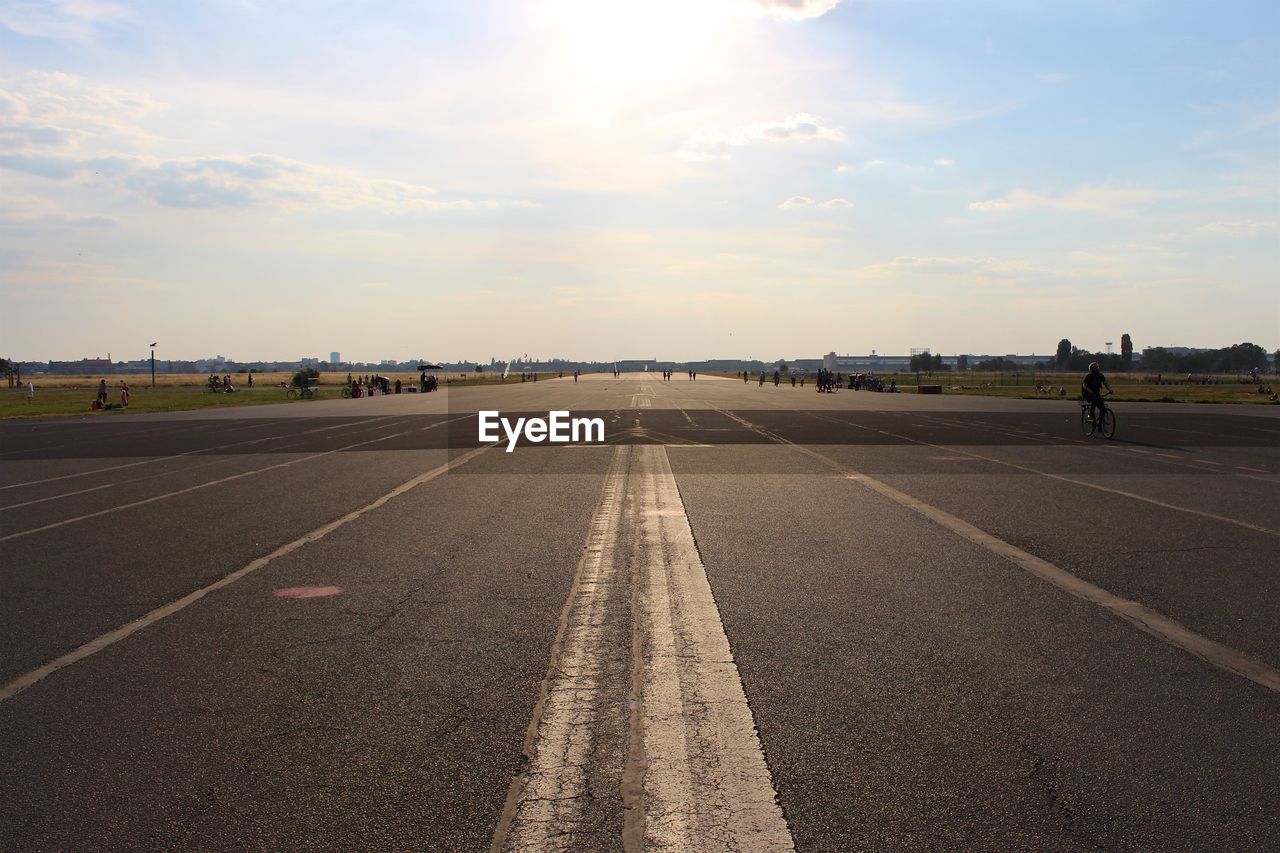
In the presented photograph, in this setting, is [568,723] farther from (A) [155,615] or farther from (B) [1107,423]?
(B) [1107,423]

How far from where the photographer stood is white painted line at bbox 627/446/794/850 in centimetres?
344

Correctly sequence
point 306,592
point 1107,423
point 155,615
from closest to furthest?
point 155,615
point 306,592
point 1107,423

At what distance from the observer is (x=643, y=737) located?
168 inches

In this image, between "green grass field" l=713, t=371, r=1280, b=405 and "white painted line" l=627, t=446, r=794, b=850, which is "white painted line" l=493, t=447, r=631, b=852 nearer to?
"white painted line" l=627, t=446, r=794, b=850

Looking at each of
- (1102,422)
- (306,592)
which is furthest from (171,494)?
(1102,422)

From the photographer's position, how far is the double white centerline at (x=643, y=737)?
11.3 ft

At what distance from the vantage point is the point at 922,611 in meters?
6.47

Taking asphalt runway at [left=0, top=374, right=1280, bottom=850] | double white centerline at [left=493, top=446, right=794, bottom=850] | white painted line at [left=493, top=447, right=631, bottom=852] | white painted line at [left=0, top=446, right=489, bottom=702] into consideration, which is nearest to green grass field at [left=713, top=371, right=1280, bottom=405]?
asphalt runway at [left=0, top=374, right=1280, bottom=850]

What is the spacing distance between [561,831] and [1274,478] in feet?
50.1

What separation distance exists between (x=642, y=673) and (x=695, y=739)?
98 centimetres

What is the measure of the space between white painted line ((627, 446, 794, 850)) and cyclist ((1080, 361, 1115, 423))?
19.1 meters

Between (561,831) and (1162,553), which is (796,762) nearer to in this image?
(561,831)

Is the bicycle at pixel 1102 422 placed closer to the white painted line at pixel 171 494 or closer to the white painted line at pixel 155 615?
the white painted line at pixel 171 494

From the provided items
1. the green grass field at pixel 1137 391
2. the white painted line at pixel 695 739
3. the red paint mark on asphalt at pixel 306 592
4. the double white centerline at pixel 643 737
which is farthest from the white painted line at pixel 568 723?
the green grass field at pixel 1137 391
